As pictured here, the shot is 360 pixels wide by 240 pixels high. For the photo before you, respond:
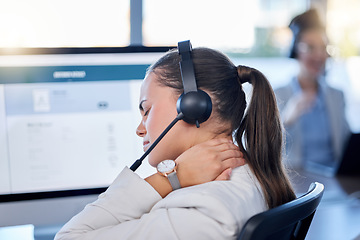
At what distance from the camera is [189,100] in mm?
803

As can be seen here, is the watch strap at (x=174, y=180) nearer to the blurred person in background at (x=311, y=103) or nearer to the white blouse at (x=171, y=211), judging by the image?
the white blouse at (x=171, y=211)

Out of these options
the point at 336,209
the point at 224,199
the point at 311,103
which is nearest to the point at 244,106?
the point at 224,199

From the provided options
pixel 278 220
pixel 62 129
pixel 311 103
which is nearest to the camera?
pixel 278 220

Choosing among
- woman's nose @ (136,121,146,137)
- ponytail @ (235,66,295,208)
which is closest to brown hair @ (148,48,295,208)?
ponytail @ (235,66,295,208)

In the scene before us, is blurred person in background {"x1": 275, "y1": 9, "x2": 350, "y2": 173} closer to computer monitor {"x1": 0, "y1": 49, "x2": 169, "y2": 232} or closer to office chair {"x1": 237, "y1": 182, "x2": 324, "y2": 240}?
computer monitor {"x1": 0, "y1": 49, "x2": 169, "y2": 232}

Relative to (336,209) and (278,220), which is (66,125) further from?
(336,209)

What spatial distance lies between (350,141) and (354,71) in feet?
7.42

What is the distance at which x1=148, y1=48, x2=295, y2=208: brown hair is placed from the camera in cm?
87

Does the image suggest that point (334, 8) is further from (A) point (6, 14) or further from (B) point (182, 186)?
(B) point (182, 186)

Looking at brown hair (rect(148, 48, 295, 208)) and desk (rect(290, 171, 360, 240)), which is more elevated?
brown hair (rect(148, 48, 295, 208))

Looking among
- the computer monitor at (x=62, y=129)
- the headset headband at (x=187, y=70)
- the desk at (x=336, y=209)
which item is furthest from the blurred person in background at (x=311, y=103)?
the headset headband at (x=187, y=70)

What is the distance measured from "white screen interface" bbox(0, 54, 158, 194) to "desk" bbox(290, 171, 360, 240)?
0.47m

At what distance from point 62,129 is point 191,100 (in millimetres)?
394

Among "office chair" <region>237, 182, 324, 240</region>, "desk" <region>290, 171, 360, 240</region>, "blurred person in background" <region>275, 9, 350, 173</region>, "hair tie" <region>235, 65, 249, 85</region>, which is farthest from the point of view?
"blurred person in background" <region>275, 9, 350, 173</region>
